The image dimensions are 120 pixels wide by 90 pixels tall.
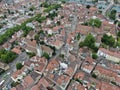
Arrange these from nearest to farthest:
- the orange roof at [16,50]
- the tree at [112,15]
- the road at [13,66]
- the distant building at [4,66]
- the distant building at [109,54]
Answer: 1. the road at [13,66]
2. the distant building at [109,54]
3. the distant building at [4,66]
4. the orange roof at [16,50]
5. the tree at [112,15]

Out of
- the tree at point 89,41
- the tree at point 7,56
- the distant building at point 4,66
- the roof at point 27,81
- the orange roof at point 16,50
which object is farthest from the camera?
the orange roof at point 16,50

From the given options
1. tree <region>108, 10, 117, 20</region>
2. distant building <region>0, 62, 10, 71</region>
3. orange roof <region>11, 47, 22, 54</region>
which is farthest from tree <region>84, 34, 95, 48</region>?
distant building <region>0, 62, 10, 71</region>

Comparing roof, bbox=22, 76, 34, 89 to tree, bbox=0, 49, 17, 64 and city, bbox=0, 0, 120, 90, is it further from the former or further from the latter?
tree, bbox=0, 49, 17, 64

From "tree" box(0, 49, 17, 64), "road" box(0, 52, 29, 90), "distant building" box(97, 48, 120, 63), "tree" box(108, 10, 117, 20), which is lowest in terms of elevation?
"road" box(0, 52, 29, 90)

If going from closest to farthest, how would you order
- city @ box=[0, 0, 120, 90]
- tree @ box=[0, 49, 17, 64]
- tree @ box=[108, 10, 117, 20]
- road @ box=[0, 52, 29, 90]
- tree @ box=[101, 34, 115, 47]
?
city @ box=[0, 0, 120, 90], road @ box=[0, 52, 29, 90], tree @ box=[0, 49, 17, 64], tree @ box=[101, 34, 115, 47], tree @ box=[108, 10, 117, 20]

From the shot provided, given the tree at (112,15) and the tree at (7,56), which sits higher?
the tree at (112,15)

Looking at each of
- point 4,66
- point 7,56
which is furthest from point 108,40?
point 4,66

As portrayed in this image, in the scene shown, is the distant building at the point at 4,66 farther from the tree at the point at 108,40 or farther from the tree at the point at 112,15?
the tree at the point at 112,15

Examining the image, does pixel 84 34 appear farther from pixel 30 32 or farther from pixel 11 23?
pixel 11 23

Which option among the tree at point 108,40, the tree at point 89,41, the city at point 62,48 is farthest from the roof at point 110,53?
the tree at point 108,40
